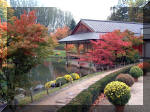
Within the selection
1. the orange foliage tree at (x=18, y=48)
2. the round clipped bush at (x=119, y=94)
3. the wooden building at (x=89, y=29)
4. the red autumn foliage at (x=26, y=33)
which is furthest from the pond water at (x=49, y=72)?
the round clipped bush at (x=119, y=94)

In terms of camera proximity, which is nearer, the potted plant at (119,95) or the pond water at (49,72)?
the potted plant at (119,95)

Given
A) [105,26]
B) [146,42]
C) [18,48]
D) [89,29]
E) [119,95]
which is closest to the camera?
[18,48]

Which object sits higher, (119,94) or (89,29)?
(89,29)

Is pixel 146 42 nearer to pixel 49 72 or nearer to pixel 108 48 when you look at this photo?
pixel 108 48

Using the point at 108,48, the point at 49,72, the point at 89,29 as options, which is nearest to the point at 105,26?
the point at 89,29

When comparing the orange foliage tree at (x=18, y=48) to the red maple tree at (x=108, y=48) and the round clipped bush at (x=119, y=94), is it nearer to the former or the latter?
the round clipped bush at (x=119, y=94)

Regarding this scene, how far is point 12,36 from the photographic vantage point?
23.6 feet

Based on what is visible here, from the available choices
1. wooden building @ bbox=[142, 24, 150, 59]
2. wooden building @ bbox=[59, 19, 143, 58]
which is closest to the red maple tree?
wooden building @ bbox=[142, 24, 150, 59]

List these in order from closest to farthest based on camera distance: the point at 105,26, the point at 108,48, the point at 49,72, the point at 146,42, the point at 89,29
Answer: the point at 108,48 < the point at 146,42 < the point at 49,72 < the point at 89,29 < the point at 105,26

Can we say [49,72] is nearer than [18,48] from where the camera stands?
No

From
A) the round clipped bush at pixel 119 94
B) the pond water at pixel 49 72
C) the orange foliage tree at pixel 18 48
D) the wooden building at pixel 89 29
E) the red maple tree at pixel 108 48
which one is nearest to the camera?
the orange foliage tree at pixel 18 48

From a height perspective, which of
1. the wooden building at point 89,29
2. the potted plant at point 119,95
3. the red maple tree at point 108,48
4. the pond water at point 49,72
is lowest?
the pond water at point 49,72

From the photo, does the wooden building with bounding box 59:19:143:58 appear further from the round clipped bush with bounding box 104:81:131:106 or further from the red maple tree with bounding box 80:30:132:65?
the round clipped bush with bounding box 104:81:131:106

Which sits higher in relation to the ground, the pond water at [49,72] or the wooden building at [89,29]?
the wooden building at [89,29]
